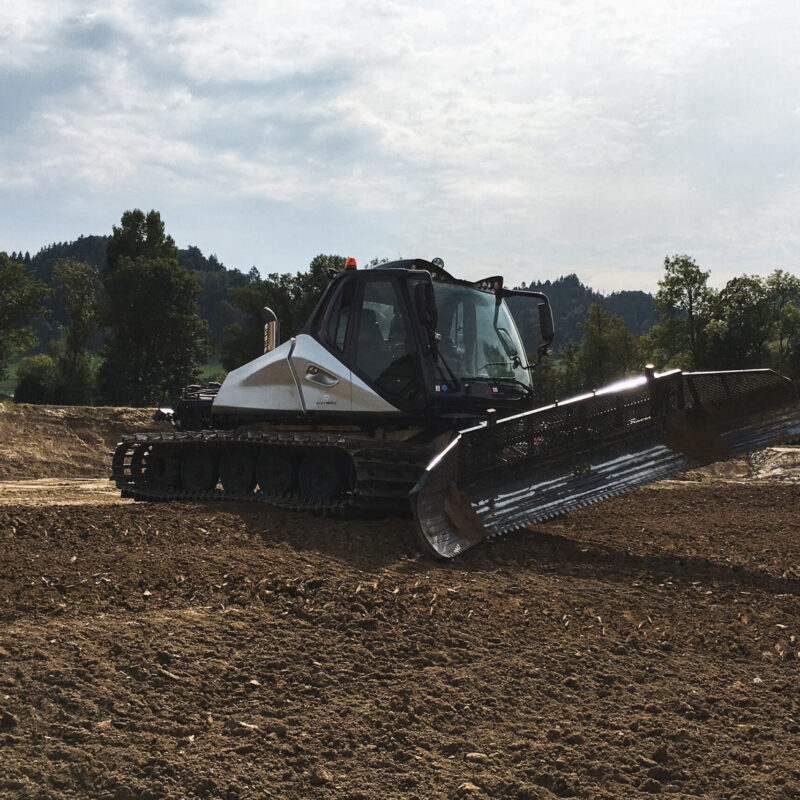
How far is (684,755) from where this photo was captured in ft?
11.6

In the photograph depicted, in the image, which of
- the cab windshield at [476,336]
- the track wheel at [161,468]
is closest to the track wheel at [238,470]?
→ the track wheel at [161,468]

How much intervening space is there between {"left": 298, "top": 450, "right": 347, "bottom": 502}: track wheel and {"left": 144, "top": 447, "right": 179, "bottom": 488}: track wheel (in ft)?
8.93

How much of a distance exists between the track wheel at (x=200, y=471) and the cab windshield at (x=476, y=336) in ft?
13.0

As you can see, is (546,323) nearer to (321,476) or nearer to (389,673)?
(321,476)

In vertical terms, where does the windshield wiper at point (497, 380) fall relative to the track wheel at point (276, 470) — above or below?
above

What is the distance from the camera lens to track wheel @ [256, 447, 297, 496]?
1036 cm

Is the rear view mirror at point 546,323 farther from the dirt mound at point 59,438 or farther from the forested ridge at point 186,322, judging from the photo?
A: the forested ridge at point 186,322

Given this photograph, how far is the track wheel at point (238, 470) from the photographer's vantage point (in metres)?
11.0

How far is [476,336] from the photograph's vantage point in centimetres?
977

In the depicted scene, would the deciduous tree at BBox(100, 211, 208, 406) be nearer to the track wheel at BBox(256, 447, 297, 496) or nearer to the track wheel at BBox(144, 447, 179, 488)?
the track wheel at BBox(144, 447, 179, 488)

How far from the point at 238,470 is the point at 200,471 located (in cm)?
84

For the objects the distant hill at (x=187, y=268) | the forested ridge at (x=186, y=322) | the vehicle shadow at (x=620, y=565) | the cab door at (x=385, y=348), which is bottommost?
the vehicle shadow at (x=620, y=565)

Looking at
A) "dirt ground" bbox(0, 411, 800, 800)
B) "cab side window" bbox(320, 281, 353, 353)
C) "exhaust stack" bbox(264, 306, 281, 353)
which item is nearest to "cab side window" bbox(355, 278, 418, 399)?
"cab side window" bbox(320, 281, 353, 353)

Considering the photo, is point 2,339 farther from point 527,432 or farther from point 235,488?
point 527,432
